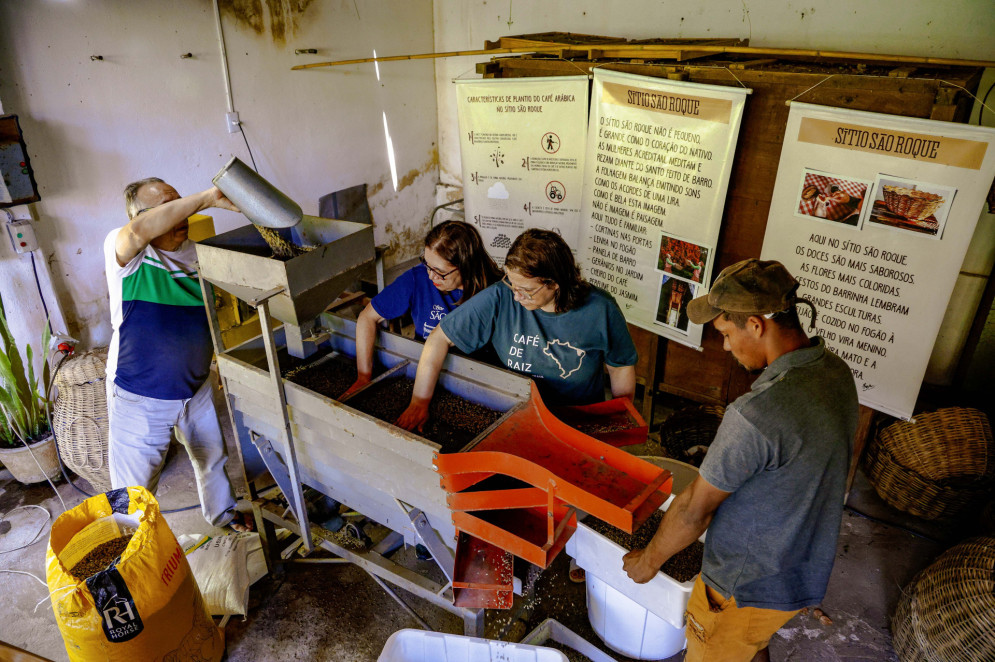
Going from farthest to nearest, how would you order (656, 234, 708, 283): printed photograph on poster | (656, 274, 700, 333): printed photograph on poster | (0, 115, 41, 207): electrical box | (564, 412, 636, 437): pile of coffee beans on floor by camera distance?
(656, 274, 700, 333): printed photograph on poster < (656, 234, 708, 283): printed photograph on poster < (0, 115, 41, 207): electrical box < (564, 412, 636, 437): pile of coffee beans on floor

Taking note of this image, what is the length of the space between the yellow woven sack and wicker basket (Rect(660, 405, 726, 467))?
8.60 ft

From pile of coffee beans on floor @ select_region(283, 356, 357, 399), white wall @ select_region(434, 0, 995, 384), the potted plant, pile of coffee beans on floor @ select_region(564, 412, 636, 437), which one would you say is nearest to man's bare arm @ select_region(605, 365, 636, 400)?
pile of coffee beans on floor @ select_region(564, 412, 636, 437)

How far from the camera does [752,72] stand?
3.06 metres

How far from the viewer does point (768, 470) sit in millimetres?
1648

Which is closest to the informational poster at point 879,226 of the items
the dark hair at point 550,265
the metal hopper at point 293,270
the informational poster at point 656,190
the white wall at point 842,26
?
the informational poster at point 656,190

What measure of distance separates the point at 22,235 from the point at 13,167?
364 millimetres

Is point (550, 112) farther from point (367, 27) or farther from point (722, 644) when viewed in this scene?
point (722, 644)

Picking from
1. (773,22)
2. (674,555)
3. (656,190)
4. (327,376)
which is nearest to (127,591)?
(327,376)

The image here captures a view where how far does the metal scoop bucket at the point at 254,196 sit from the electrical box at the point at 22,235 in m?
2.13

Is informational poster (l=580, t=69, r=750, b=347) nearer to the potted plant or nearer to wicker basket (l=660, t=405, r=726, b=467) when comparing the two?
wicker basket (l=660, t=405, r=726, b=467)

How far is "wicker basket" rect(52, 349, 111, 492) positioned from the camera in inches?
137

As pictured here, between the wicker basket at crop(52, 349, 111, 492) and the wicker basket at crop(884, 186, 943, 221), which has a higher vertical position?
the wicker basket at crop(884, 186, 943, 221)

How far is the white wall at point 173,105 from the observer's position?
3564 mm

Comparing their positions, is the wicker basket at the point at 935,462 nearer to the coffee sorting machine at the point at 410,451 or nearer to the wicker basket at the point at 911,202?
the wicker basket at the point at 911,202
